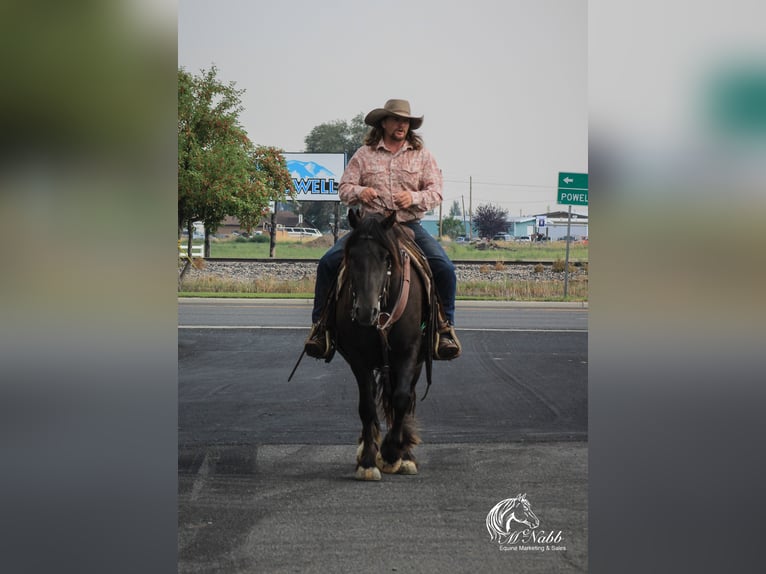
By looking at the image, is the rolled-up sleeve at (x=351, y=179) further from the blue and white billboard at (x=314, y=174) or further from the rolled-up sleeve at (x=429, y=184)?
the blue and white billboard at (x=314, y=174)

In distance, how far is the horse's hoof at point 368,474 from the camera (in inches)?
236

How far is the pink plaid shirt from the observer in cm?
610

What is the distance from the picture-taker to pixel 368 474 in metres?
6.00

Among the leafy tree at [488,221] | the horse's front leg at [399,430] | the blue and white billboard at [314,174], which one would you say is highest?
the blue and white billboard at [314,174]

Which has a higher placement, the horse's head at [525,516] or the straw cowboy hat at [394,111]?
the straw cowboy hat at [394,111]

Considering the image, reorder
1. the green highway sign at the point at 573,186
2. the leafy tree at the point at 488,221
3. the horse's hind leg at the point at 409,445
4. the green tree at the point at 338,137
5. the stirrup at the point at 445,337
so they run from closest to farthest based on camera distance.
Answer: the green highway sign at the point at 573,186
the horse's hind leg at the point at 409,445
the stirrup at the point at 445,337
the green tree at the point at 338,137
the leafy tree at the point at 488,221

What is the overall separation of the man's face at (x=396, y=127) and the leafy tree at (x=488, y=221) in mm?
7360

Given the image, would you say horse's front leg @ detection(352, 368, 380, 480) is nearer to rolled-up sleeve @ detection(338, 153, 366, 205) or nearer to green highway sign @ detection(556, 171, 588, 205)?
rolled-up sleeve @ detection(338, 153, 366, 205)

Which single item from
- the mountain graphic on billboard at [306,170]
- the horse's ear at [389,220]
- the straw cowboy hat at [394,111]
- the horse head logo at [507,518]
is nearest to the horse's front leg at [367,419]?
the horse's ear at [389,220]
